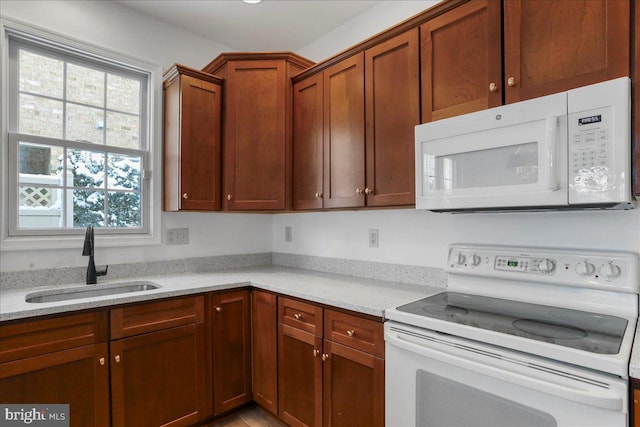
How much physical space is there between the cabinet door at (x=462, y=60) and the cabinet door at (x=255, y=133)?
3.40ft

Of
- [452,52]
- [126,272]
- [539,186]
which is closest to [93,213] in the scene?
[126,272]

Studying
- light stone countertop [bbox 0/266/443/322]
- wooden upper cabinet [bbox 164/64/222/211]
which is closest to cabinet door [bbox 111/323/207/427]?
light stone countertop [bbox 0/266/443/322]

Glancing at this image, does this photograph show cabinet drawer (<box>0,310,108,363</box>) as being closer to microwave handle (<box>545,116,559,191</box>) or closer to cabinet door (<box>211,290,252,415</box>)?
cabinet door (<box>211,290,252,415</box>)

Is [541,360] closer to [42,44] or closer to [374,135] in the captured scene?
[374,135]

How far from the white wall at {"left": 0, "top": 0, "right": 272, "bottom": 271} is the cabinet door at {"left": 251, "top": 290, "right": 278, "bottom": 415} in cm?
76

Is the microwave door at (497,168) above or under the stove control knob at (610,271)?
above

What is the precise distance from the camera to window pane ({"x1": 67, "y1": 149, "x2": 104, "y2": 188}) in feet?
7.09

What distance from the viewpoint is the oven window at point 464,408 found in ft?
3.49

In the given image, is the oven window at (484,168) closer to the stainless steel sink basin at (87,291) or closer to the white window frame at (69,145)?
the stainless steel sink basin at (87,291)

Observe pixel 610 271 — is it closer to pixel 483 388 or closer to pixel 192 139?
pixel 483 388

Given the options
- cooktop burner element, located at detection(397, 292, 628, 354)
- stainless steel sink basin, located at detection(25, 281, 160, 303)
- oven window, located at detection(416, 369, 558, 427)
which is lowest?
oven window, located at detection(416, 369, 558, 427)

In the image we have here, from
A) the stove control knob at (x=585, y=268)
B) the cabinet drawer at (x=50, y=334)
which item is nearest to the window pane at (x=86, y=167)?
the cabinet drawer at (x=50, y=334)

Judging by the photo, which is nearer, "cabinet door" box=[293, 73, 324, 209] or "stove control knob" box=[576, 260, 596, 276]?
"stove control knob" box=[576, 260, 596, 276]

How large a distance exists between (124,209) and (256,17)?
1.62 meters
